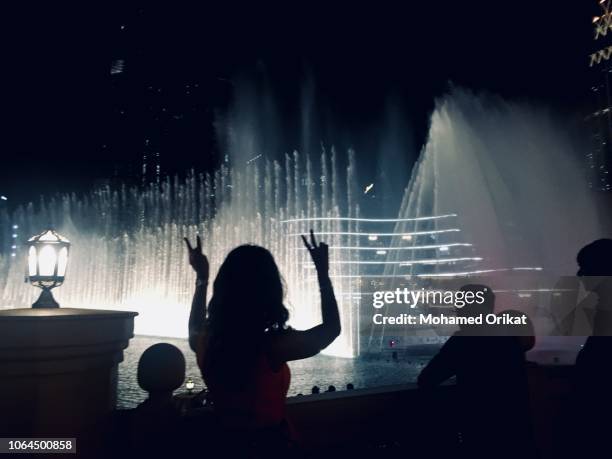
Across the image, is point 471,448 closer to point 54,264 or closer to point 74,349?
point 74,349

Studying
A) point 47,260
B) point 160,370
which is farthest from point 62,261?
point 160,370

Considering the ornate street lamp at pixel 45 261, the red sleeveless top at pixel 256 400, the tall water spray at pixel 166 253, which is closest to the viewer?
the red sleeveless top at pixel 256 400

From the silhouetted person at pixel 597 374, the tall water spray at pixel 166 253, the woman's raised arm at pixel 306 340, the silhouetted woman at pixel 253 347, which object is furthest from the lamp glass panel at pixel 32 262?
the tall water spray at pixel 166 253

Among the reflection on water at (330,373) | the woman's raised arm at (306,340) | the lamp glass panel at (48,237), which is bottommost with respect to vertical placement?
the reflection on water at (330,373)

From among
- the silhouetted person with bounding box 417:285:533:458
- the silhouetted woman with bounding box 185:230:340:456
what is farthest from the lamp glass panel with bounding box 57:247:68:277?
the silhouetted person with bounding box 417:285:533:458

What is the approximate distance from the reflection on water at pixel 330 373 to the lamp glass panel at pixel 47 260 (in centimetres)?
944

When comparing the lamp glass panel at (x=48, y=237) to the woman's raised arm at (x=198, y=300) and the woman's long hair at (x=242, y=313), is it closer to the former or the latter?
the woman's raised arm at (x=198, y=300)

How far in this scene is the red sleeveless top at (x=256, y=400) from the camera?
192 cm

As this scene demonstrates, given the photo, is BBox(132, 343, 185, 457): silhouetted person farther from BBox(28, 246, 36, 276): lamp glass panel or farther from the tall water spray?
the tall water spray

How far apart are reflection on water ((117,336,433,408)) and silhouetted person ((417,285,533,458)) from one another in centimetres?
1074

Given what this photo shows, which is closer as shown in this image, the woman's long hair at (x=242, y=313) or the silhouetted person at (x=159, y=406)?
the woman's long hair at (x=242, y=313)

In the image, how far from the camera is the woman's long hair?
6.44 ft

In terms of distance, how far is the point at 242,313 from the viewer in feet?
6.61

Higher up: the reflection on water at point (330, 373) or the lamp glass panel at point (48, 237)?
the lamp glass panel at point (48, 237)
